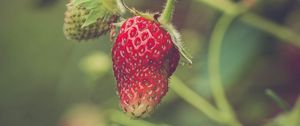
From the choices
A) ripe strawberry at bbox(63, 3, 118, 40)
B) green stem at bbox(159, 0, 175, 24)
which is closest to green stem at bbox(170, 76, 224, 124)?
ripe strawberry at bbox(63, 3, 118, 40)

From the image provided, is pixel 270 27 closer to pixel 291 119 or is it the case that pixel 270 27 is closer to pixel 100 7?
pixel 291 119

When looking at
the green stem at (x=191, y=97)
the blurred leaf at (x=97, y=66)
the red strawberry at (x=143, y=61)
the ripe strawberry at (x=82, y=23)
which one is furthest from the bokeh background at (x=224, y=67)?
the red strawberry at (x=143, y=61)

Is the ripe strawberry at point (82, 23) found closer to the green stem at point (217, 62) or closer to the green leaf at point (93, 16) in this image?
the green leaf at point (93, 16)

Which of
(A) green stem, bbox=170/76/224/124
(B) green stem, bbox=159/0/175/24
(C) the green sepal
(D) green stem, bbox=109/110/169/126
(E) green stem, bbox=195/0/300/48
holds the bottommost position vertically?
(D) green stem, bbox=109/110/169/126

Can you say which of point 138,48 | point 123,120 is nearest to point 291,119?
point 123,120

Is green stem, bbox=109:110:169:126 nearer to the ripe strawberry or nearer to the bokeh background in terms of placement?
the bokeh background

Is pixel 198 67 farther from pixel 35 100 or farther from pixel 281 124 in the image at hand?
pixel 35 100
